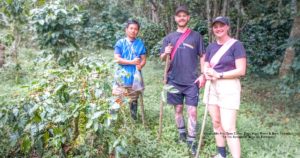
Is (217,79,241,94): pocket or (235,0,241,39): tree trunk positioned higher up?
(235,0,241,39): tree trunk

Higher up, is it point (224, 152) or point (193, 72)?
point (193, 72)

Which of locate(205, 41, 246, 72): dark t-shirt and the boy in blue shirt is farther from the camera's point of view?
the boy in blue shirt

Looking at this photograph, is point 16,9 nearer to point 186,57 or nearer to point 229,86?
point 186,57

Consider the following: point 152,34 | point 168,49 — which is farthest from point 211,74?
point 152,34

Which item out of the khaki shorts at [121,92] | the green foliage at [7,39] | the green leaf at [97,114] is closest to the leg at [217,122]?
the khaki shorts at [121,92]

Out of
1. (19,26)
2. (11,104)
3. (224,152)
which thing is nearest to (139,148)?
(224,152)

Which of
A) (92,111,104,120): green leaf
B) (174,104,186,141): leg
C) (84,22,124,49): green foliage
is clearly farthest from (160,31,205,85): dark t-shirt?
(84,22,124,49): green foliage

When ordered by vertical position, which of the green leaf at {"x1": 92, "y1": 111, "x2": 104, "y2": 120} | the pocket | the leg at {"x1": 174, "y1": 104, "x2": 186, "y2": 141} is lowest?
the leg at {"x1": 174, "y1": 104, "x2": 186, "y2": 141}

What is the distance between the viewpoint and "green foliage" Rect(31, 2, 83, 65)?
211 inches

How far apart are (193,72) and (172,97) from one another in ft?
1.39

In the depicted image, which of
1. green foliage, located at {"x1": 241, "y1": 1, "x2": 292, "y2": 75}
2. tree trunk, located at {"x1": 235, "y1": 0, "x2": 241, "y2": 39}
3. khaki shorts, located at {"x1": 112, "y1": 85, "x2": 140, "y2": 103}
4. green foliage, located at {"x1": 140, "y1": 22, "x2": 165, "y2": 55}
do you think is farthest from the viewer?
green foliage, located at {"x1": 140, "y1": 22, "x2": 165, "y2": 55}

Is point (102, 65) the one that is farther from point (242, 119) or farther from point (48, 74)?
point (242, 119)

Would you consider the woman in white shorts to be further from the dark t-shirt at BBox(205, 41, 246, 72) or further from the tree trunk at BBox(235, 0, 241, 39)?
the tree trunk at BBox(235, 0, 241, 39)

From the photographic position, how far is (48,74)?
3.14 m
